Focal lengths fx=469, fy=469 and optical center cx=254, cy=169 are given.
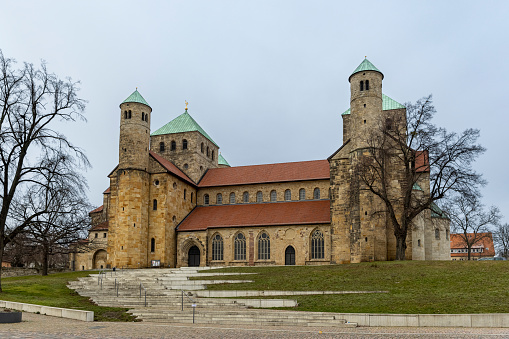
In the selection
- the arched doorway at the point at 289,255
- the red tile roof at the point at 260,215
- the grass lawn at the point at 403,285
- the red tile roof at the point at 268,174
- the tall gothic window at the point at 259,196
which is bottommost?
the grass lawn at the point at 403,285

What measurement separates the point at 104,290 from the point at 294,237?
2166 cm

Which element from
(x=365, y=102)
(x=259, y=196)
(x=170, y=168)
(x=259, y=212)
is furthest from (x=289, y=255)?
(x=365, y=102)

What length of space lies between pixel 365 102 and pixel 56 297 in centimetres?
3115

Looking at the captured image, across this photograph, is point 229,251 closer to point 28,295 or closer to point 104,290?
point 104,290

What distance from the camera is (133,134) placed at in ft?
167

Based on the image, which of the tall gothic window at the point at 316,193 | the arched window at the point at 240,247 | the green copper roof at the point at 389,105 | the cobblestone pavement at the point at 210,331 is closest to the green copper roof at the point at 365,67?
the green copper roof at the point at 389,105

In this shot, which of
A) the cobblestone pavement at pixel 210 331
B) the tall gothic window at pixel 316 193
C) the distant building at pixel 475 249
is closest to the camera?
the cobblestone pavement at pixel 210 331

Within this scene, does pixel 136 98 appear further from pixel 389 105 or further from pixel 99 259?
pixel 389 105

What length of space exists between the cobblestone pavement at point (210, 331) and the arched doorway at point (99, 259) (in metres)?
40.9

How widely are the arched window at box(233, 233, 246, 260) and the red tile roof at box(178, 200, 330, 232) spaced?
1390 millimetres

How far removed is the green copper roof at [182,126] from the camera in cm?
6258

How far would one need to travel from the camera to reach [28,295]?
96.1 feet

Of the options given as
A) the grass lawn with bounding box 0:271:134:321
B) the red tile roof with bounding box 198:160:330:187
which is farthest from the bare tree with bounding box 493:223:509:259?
the grass lawn with bounding box 0:271:134:321

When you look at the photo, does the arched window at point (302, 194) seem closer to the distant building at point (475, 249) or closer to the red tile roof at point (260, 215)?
the red tile roof at point (260, 215)
